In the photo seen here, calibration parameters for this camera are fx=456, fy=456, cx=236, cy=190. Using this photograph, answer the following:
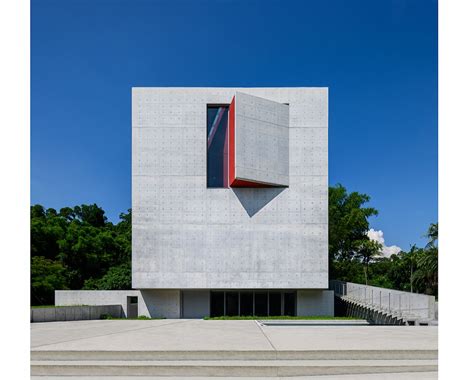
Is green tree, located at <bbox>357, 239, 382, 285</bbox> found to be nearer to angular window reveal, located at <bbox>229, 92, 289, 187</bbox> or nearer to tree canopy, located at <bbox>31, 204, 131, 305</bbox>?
tree canopy, located at <bbox>31, 204, 131, 305</bbox>

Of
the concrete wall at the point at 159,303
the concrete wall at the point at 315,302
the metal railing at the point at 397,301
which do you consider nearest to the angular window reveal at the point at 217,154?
the concrete wall at the point at 159,303

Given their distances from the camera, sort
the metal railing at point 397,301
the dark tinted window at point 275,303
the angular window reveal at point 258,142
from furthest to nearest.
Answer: the dark tinted window at point 275,303 < the angular window reveal at point 258,142 < the metal railing at point 397,301

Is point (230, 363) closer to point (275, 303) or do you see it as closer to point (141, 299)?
point (141, 299)

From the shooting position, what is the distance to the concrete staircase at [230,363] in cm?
839

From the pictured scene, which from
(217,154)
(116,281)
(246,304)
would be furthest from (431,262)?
(116,281)

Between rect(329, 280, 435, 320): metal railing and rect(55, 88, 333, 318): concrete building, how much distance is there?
334 cm

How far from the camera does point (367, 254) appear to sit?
5034 cm

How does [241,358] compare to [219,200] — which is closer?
[241,358]

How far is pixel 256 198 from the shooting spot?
25.2 meters

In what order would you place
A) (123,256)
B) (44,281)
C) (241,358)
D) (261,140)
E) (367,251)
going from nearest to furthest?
(241,358)
(261,140)
(44,281)
(123,256)
(367,251)

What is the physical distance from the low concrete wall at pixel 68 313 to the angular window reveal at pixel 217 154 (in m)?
8.57

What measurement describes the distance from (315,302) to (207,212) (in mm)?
8301

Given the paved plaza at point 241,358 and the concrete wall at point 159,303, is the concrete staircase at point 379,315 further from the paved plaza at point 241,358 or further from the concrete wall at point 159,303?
the concrete wall at point 159,303
